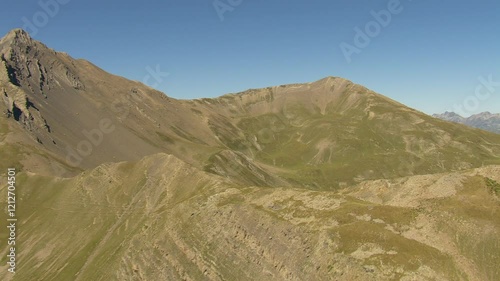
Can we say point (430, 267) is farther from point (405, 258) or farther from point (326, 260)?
point (326, 260)

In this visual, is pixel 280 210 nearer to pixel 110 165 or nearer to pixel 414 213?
pixel 414 213

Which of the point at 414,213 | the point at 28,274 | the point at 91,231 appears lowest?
the point at 28,274

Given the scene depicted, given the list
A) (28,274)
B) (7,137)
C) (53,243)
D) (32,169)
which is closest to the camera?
(28,274)

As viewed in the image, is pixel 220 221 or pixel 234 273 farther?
pixel 220 221

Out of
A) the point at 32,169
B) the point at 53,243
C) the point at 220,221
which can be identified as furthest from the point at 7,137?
the point at 220,221

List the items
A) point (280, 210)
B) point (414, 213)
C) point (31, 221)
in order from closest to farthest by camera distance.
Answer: point (414, 213) → point (280, 210) → point (31, 221)

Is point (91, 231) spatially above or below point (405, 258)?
below

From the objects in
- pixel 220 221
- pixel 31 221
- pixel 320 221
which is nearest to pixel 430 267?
pixel 320 221

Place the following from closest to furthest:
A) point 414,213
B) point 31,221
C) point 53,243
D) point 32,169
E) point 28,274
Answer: point 414,213
point 28,274
point 53,243
point 31,221
point 32,169

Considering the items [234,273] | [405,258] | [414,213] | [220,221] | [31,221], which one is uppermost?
[414,213]
